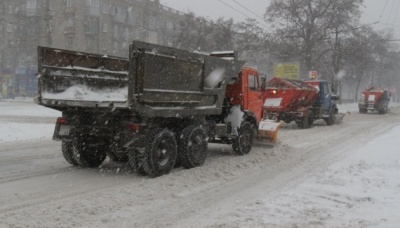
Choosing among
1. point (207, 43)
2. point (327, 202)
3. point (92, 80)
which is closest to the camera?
point (327, 202)

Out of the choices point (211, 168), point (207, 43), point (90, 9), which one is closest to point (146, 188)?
point (211, 168)

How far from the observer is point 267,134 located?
12.4 metres

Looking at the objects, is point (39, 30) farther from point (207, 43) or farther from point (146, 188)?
point (146, 188)

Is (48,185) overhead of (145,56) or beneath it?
beneath

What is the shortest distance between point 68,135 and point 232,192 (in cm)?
336

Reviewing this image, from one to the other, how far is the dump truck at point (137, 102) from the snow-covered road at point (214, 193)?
1.41 feet

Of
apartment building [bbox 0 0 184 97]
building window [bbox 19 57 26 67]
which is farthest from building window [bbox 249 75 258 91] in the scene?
building window [bbox 19 57 26 67]

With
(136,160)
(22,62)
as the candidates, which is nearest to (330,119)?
(136,160)

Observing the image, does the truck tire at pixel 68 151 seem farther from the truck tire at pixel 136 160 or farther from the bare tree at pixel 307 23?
the bare tree at pixel 307 23

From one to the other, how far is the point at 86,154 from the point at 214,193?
3.17m

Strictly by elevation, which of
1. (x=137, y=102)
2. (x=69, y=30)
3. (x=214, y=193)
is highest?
(x=69, y=30)

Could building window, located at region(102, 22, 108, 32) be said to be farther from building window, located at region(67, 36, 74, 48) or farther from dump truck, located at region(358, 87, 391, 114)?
dump truck, located at region(358, 87, 391, 114)

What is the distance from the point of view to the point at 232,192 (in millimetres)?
6859

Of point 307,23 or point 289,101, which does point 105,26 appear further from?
point 289,101
